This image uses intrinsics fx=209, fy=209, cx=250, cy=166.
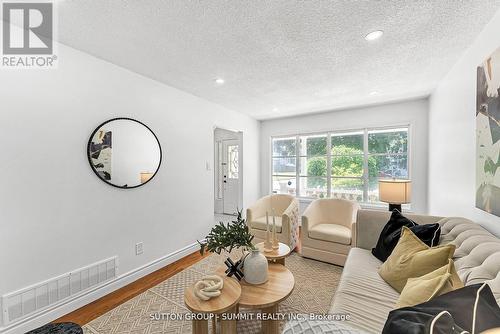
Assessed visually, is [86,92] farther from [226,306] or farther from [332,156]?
[332,156]

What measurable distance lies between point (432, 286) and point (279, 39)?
1981mm

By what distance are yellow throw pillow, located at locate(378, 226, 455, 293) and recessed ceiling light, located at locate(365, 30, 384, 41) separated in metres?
1.61

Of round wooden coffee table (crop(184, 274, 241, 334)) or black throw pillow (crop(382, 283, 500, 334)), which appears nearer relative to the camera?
black throw pillow (crop(382, 283, 500, 334))

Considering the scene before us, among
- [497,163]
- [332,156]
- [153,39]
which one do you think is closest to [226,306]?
[497,163]

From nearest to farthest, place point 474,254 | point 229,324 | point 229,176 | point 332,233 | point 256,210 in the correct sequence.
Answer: point 474,254
point 229,324
point 332,233
point 256,210
point 229,176

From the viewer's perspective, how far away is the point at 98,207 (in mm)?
2145

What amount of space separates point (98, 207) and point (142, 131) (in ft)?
3.17

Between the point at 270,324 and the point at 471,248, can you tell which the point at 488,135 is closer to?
the point at 471,248

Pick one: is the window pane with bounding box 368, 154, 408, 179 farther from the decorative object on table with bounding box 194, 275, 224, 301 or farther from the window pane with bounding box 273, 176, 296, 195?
the decorative object on table with bounding box 194, 275, 224, 301

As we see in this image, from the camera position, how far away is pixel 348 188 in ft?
13.9

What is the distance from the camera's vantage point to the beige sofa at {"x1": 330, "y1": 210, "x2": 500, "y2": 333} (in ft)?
3.51

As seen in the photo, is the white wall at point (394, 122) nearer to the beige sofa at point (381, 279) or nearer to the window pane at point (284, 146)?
the window pane at point (284, 146)

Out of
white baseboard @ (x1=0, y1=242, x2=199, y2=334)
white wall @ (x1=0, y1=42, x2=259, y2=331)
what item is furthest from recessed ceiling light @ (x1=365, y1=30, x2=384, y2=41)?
white baseboard @ (x1=0, y1=242, x2=199, y2=334)

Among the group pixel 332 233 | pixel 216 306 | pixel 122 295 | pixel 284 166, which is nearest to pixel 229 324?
pixel 216 306
